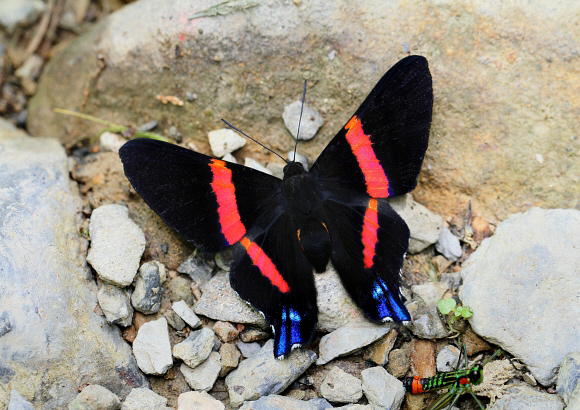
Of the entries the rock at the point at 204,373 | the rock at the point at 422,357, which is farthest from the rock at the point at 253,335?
the rock at the point at 422,357

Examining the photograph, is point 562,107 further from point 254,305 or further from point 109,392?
point 109,392

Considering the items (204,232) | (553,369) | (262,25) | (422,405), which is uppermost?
(262,25)

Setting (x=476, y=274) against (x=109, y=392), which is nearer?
(x=109, y=392)

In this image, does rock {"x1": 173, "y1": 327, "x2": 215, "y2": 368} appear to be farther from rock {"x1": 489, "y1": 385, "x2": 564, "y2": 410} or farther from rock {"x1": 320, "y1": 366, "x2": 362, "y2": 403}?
rock {"x1": 489, "y1": 385, "x2": 564, "y2": 410}

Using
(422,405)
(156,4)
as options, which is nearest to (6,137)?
(156,4)

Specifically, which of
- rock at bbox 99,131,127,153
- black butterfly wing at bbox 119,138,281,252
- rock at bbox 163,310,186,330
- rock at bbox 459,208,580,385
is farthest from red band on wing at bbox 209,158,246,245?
rock at bbox 459,208,580,385

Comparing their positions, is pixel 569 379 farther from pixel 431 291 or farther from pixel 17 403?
pixel 17 403
